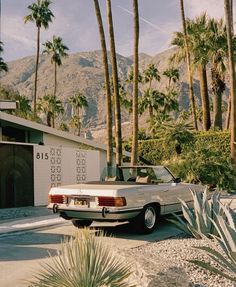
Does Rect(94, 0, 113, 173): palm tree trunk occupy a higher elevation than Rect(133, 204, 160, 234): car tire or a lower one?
higher

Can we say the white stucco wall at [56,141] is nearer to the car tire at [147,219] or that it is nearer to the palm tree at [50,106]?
the car tire at [147,219]

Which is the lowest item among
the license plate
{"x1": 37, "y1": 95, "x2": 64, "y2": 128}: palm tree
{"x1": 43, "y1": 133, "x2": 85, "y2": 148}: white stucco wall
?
the license plate

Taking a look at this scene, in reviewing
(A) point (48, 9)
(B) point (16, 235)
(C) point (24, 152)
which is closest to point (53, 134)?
(C) point (24, 152)

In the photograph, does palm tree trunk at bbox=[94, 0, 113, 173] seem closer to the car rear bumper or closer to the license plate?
the car rear bumper

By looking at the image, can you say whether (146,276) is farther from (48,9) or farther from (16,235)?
(48,9)

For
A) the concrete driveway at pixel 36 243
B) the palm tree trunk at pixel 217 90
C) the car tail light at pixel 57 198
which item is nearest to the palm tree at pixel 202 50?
the palm tree trunk at pixel 217 90

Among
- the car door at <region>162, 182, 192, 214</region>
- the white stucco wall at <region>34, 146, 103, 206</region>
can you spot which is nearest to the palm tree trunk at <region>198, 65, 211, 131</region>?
the white stucco wall at <region>34, 146, 103, 206</region>

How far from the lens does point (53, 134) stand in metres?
24.3

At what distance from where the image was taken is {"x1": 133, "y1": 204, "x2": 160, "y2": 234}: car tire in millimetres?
9492

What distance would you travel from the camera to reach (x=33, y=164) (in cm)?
1775

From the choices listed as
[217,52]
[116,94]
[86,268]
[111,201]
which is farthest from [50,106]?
[86,268]

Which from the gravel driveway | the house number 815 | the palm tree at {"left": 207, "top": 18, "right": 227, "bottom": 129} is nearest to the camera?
the gravel driveway

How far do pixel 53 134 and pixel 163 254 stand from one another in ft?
59.2

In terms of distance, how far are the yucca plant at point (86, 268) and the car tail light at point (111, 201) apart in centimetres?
431
